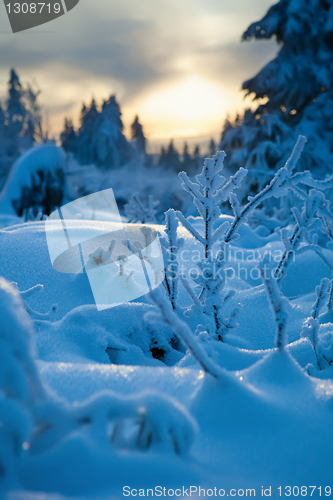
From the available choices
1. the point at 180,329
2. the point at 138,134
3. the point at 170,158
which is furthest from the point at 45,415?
the point at 138,134

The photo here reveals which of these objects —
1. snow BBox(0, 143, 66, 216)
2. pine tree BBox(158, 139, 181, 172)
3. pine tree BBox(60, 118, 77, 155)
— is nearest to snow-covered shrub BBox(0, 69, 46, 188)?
pine tree BBox(60, 118, 77, 155)

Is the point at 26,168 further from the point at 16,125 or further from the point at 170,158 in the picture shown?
the point at 170,158

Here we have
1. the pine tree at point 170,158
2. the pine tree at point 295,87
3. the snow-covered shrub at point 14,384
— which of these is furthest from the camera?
the pine tree at point 170,158

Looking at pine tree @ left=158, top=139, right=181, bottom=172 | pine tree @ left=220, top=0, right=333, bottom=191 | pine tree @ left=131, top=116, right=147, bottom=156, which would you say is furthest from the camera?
pine tree @ left=131, top=116, right=147, bottom=156

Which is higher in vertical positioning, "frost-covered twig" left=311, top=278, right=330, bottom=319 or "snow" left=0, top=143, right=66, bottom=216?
"frost-covered twig" left=311, top=278, right=330, bottom=319

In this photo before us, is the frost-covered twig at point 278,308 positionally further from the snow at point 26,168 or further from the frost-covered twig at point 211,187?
the snow at point 26,168

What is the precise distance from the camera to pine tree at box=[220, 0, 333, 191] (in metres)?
7.99

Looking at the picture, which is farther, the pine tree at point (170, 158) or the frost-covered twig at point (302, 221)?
the pine tree at point (170, 158)

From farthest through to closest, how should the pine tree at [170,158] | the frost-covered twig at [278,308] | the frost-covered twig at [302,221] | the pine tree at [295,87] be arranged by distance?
the pine tree at [170,158], the pine tree at [295,87], the frost-covered twig at [302,221], the frost-covered twig at [278,308]

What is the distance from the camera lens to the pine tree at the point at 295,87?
314 inches

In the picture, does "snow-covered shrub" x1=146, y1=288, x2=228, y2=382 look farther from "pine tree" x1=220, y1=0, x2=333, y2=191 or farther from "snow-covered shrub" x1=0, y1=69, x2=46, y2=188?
"snow-covered shrub" x1=0, y1=69, x2=46, y2=188

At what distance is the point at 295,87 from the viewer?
838cm

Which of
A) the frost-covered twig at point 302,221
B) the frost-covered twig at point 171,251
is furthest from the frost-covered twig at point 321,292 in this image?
the frost-covered twig at point 171,251

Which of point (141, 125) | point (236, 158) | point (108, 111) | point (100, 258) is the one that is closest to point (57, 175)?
point (236, 158)
